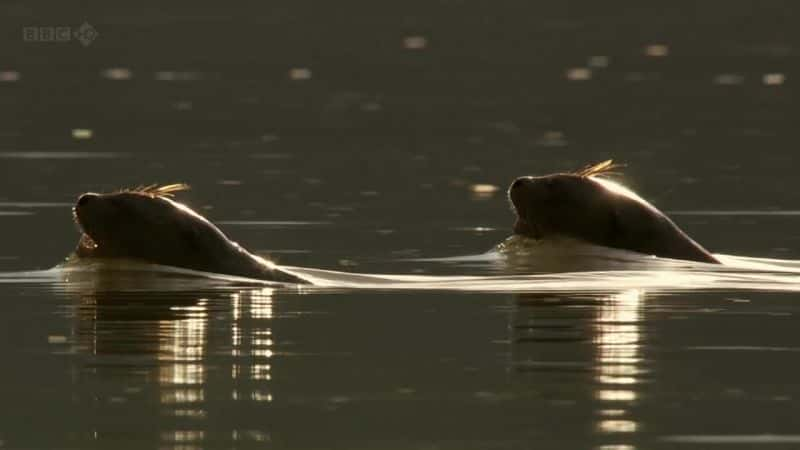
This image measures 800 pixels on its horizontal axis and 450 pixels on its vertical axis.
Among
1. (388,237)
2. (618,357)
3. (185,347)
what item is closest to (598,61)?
(388,237)

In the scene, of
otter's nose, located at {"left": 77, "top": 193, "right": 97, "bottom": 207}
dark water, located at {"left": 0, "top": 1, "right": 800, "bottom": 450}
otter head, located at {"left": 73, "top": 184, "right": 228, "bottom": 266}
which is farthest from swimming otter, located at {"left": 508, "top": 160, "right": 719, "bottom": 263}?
otter's nose, located at {"left": 77, "top": 193, "right": 97, "bottom": 207}

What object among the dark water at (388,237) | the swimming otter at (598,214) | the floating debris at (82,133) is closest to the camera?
the dark water at (388,237)

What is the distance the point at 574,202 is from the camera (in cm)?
2294

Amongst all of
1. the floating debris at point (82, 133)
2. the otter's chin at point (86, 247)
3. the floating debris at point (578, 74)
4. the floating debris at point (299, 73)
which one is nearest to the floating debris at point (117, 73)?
the floating debris at point (299, 73)

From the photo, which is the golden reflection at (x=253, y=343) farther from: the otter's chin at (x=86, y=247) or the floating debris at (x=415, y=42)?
the floating debris at (x=415, y=42)

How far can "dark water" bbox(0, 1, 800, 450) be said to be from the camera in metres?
13.9

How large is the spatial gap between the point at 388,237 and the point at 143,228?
19.7ft

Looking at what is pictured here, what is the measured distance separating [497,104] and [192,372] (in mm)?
33860

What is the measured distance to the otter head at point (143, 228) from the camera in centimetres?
1953

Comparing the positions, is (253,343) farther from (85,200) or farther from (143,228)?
(143,228)

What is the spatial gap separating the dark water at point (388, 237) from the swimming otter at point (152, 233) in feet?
1.13

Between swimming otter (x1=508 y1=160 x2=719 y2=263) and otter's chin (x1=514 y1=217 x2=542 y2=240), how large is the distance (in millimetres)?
135

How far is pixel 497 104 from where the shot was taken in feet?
161

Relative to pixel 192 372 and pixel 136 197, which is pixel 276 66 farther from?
pixel 192 372
